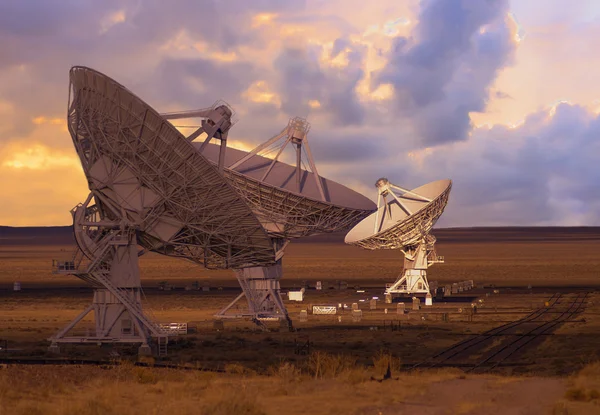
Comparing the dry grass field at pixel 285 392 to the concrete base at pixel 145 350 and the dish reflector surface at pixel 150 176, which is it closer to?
the concrete base at pixel 145 350

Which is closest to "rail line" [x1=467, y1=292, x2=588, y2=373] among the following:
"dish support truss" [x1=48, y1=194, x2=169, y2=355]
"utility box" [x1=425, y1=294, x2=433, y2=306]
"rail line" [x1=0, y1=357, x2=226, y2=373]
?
"rail line" [x1=0, y1=357, x2=226, y2=373]

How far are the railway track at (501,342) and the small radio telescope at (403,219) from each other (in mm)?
11203

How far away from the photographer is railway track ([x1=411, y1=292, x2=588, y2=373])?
37.0 m

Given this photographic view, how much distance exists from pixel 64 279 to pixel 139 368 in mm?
102386

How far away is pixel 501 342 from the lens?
151 feet

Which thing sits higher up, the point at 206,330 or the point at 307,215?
the point at 307,215

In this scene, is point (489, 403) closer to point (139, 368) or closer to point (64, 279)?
point (139, 368)

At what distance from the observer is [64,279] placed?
129375 mm

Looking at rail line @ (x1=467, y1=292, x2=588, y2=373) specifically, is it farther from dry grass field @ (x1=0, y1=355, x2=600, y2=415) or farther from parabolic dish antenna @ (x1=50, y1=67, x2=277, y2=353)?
parabolic dish antenna @ (x1=50, y1=67, x2=277, y2=353)

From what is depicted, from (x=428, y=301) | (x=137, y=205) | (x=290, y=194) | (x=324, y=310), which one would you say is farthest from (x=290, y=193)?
(x=428, y=301)

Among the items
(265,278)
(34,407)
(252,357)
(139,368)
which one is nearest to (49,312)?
(265,278)

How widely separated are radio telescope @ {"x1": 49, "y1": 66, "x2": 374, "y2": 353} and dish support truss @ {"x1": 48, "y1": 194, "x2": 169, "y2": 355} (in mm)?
43

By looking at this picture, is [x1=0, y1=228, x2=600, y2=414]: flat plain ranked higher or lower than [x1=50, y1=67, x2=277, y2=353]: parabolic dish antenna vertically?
lower

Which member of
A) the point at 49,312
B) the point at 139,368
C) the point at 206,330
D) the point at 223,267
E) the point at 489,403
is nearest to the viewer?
the point at 489,403
